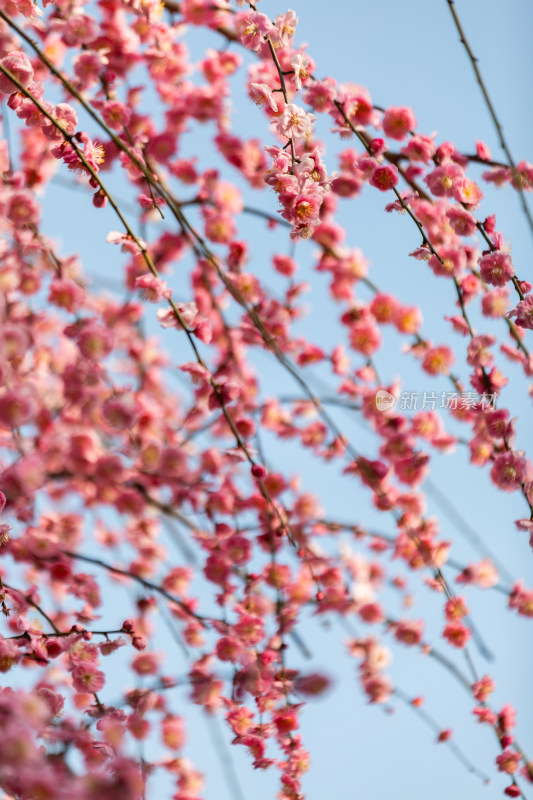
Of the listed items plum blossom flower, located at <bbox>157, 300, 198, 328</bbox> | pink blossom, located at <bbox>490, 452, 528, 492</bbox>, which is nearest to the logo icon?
pink blossom, located at <bbox>490, 452, 528, 492</bbox>

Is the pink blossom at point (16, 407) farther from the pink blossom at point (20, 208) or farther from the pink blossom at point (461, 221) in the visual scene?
the pink blossom at point (461, 221)

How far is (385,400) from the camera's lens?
298 centimetres

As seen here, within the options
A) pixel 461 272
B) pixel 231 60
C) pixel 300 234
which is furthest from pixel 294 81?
pixel 231 60

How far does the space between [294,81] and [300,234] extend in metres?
0.44

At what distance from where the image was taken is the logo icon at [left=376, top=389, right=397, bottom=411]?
2957mm

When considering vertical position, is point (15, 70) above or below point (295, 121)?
above

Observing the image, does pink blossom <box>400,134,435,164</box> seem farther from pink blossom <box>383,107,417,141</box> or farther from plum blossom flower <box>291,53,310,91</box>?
plum blossom flower <box>291,53,310,91</box>

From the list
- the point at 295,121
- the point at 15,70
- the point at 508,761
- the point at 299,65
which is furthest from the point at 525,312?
the point at 508,761

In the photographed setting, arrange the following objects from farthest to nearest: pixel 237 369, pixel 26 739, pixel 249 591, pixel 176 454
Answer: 1. pixel 237 369
2. pixel 176 454
3. pixel 249 591
4. pixel 26 739

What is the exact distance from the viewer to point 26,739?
996 mm

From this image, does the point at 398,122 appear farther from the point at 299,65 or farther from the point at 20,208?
the point at 20,208

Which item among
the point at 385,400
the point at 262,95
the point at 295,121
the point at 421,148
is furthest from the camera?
the point at 385,400

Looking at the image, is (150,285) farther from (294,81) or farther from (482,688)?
(482,688)

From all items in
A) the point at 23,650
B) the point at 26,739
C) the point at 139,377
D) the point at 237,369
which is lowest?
the point at 26,739
